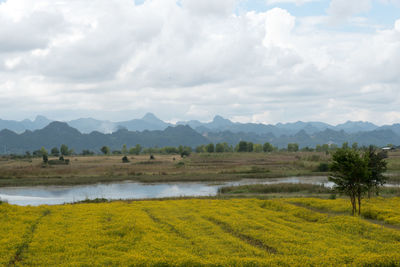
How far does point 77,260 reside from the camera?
2111cm

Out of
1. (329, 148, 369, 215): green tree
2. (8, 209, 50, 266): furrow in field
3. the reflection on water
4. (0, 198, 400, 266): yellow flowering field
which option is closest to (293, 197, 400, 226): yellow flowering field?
(0, 198, 400, 266): yellow flowering field

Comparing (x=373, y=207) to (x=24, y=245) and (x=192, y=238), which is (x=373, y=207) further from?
(x=24, y=245)

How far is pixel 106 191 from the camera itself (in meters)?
75.1

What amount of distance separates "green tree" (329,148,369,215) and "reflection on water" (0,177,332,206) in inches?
1246

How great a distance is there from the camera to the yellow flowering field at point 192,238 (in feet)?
67.9

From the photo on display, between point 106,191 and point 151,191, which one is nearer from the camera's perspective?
point 151,191

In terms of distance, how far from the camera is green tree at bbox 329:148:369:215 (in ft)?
116

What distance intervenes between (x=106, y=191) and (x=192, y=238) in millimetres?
52935

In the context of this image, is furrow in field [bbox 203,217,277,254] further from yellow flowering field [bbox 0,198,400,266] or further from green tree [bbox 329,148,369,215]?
green tree [bbox 329,148,369,215]

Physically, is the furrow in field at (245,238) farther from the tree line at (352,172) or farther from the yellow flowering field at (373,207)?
the yellow flowering field at (373,207)

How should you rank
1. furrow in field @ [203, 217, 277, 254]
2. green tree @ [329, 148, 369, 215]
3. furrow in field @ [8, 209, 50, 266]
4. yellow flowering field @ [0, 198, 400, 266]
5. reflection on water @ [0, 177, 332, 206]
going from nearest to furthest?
1. yellow flowering field @ [0, 198, 400, 266]
2. furrow in field @ [8, 209, 50, 266]
3. furrow in field @ [203, 217, 277, 254]
4. green tree @ [329, 148, 369, 215]
5. reflection on water @ [0, 177, 332, 206]

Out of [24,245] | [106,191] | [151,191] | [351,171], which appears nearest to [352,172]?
[351,171]

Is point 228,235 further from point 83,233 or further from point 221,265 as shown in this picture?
point 83,233

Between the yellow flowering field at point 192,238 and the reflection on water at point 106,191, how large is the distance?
2912 centimetres
